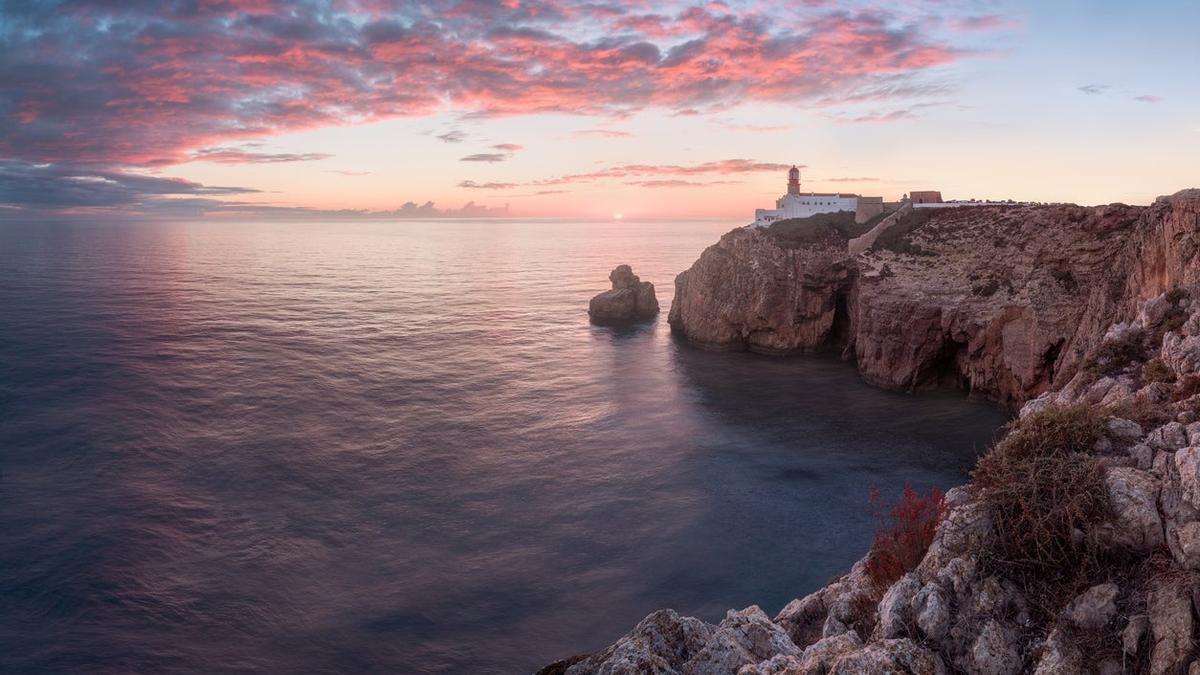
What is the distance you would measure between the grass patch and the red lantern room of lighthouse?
98.1 m

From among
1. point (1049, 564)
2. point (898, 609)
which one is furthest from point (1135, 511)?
point (898, 609)

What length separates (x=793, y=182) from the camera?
104250mm

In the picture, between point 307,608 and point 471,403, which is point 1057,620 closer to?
point 307,608

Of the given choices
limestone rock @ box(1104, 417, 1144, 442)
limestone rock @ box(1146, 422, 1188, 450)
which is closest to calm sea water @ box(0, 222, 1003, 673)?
limestone rock @ box(1104, 417, 1144, 442)

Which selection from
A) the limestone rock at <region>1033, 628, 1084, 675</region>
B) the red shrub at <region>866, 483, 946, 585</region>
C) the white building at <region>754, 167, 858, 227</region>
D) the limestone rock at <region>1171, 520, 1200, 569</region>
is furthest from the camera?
the white building at <region>754, 167, 858, 227</region>

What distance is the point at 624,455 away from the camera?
38.0 meters

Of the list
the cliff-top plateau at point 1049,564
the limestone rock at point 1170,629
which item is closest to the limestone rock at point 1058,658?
the cliff-top plateau at point 1049,564

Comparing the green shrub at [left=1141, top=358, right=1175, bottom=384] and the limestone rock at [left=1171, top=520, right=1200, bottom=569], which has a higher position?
the green shrub at [left=1141, top=358, right=1175, bottom=384]

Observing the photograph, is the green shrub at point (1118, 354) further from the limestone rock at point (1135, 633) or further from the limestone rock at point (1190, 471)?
the limestone rock at point (1135, 633)

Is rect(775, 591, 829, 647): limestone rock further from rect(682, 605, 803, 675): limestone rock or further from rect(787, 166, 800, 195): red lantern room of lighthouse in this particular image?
rect(787, 166, 800, 195): red lantern room of lighthouse

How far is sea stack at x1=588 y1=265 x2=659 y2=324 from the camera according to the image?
7938cm

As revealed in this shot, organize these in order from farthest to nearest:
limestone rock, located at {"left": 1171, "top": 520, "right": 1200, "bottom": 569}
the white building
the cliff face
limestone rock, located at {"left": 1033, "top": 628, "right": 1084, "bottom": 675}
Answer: the white building, the cliff face, limestone rock, located at {"left": 1171, "top": 520, "right": 1200, "bottom": 569}, limestone rock, located at {"left": 1033, "top": 628, "right": 1084, "bottom": 675}

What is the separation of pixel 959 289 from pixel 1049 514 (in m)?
43.9

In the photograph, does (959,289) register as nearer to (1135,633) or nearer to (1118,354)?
(1118,354)
